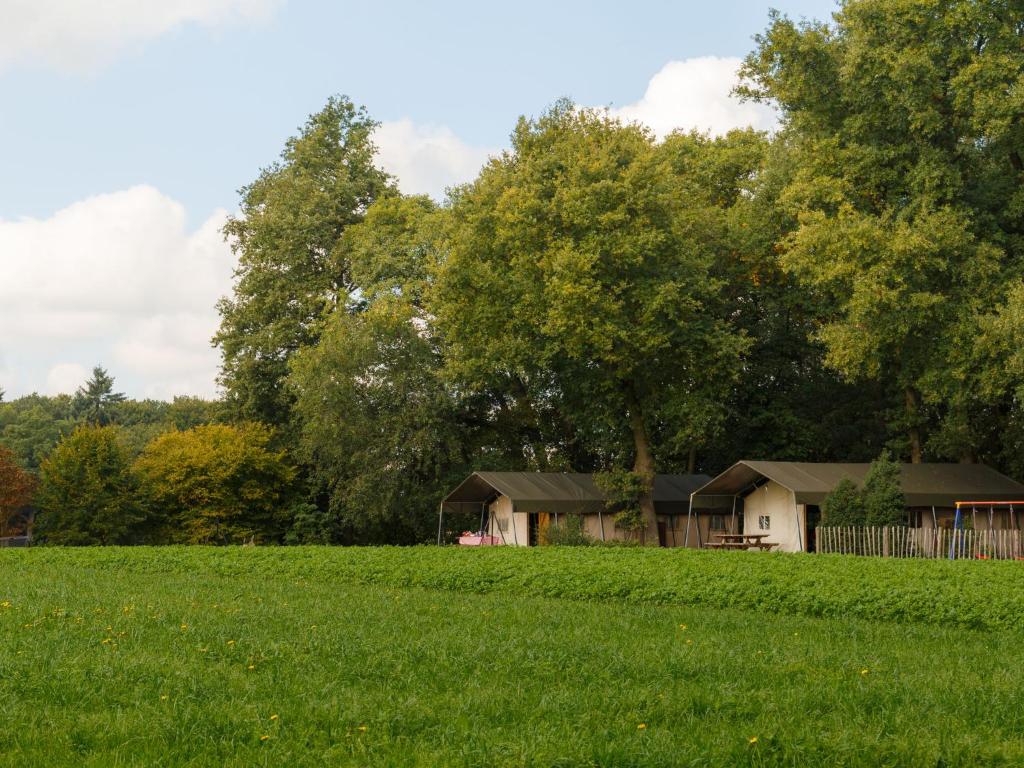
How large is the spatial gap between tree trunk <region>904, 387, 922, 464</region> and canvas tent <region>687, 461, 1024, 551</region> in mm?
2763

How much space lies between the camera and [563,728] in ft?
27.0

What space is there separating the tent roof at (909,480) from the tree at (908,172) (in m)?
2.48

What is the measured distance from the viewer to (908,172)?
35812 millimetres

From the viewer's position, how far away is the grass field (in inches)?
303

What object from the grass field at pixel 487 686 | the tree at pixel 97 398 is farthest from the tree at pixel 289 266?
the tree at pixel 97 398

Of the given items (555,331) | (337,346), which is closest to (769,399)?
(555,331)

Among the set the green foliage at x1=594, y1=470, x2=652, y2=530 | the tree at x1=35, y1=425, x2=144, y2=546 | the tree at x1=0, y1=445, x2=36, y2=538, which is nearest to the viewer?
the green foliage at x1=594, y1=470, x2=652, y2=530

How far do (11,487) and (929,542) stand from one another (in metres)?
44.6

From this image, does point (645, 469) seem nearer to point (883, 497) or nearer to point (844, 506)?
point (844, 506)

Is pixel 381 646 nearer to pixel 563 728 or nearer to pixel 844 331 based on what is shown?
pixel 563 728

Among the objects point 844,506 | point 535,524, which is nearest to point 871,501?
point 844,506

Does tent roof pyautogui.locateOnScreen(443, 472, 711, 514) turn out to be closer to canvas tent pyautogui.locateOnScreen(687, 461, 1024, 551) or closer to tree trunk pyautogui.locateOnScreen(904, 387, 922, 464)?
canvas tent pyautogui.locateOnScreen(687, 461, 1024, 551)

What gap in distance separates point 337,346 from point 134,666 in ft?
121

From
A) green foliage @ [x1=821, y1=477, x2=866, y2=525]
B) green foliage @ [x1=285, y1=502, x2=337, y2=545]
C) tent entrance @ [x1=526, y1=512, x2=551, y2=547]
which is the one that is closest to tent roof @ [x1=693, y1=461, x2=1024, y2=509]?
green foliage @ [x1=821, y1=477, x2=866, y2=525]
